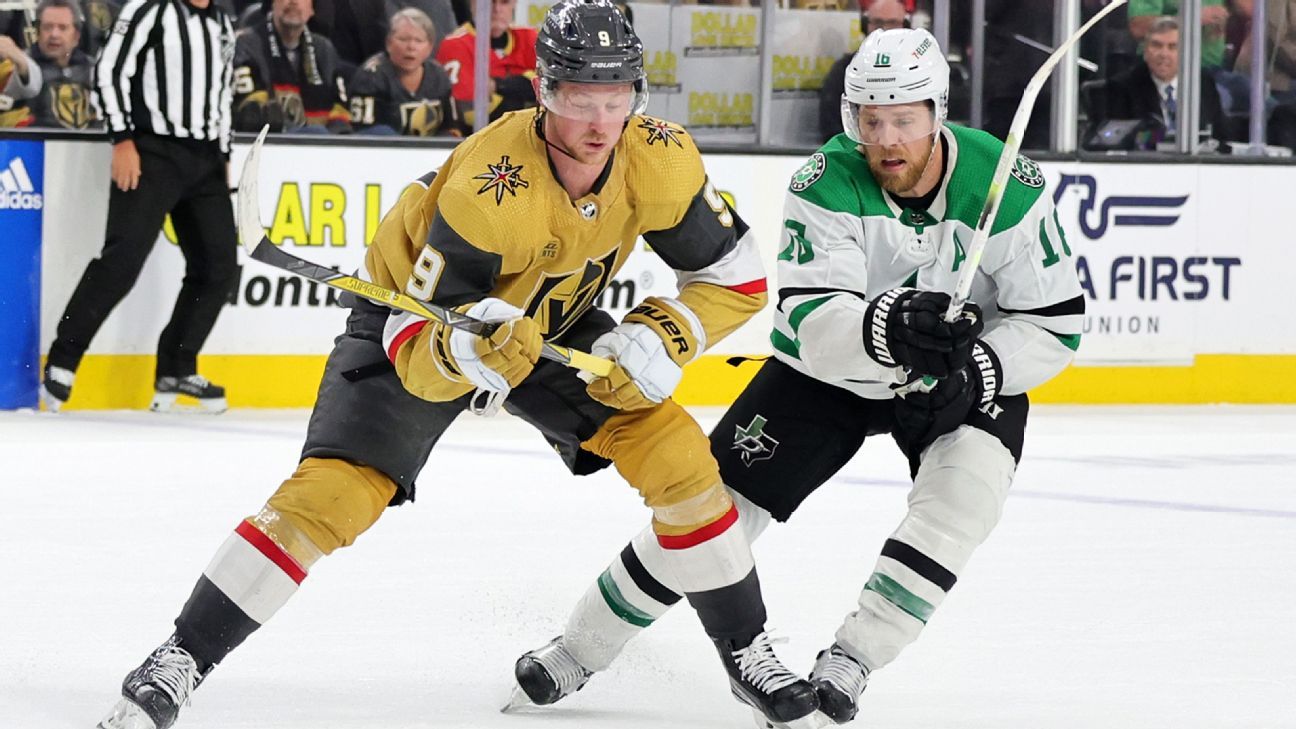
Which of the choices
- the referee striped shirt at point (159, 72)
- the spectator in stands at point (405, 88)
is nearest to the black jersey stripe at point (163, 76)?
the referee striped shirt at point (159, 72)

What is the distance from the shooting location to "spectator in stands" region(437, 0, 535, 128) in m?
6.79

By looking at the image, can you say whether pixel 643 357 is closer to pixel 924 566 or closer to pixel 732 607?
pixel 732 607

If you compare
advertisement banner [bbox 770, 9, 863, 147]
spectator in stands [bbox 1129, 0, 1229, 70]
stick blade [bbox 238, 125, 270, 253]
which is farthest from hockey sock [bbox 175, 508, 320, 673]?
spectator in stands [bbox 1129, 0, 1229, 70]

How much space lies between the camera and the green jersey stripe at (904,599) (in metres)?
2.81

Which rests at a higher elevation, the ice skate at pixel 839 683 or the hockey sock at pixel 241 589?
the hockey sock at pixel 241 589

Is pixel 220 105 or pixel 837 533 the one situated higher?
pixel 220 105

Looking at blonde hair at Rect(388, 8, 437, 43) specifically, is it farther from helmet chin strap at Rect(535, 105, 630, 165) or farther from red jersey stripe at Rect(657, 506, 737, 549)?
red jersey stripe at Rect(657, 506, 737, 549)

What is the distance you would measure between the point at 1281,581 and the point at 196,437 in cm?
315

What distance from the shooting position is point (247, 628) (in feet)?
8.70

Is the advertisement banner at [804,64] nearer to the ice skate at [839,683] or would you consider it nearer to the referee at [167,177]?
the referee at [167,177]

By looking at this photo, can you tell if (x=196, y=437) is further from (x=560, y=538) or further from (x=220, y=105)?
(x=560, y=538)

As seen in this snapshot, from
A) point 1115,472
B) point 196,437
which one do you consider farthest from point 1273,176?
point 196,437

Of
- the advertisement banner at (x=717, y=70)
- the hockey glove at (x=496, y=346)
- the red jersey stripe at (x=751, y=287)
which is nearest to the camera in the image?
the hockey glove at (x=496, y=346)

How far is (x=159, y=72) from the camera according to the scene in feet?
20.2
